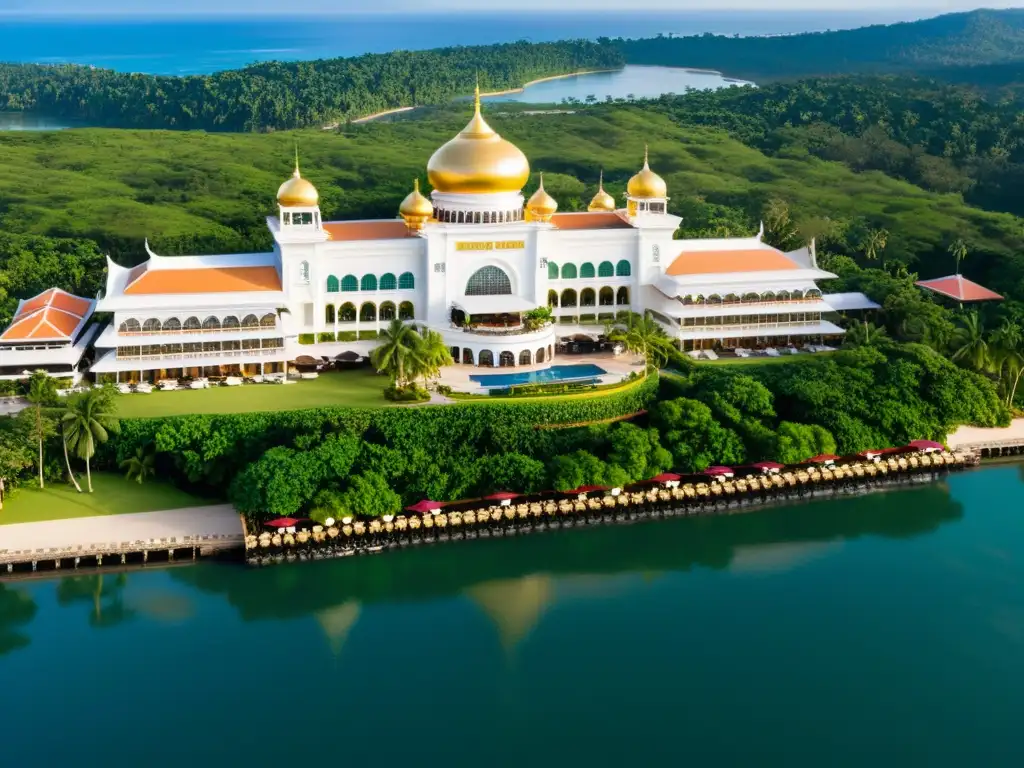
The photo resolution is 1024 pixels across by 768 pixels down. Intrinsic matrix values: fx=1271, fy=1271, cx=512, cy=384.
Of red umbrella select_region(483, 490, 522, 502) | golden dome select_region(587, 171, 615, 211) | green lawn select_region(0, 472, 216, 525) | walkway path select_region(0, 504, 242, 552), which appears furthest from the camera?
golden dome select_region(587, 171, 615, 211)

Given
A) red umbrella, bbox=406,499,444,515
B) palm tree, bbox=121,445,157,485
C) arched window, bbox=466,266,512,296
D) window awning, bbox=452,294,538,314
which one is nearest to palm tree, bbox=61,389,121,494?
palm tree, bbox=121,445,157,485

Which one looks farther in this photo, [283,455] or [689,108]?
[689,108]

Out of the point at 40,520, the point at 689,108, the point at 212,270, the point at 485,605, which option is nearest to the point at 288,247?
the point at 212,270

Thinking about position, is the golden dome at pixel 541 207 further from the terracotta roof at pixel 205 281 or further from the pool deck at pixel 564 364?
the terracotta roof at pixel 205 281

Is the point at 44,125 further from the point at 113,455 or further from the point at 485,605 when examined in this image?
the point at 485,605

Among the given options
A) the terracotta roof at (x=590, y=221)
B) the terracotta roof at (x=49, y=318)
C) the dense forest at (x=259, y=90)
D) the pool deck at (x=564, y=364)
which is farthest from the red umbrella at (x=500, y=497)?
the dense forest at (x=259, y=90)

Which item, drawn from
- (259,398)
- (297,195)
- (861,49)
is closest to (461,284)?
(297,195)

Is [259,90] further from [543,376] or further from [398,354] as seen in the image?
[398,354]

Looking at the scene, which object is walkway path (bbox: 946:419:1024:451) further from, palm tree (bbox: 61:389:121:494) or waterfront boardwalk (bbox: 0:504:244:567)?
palm tree (bbox: 61:389:121:494)

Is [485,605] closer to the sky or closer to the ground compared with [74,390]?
closer to the ground
